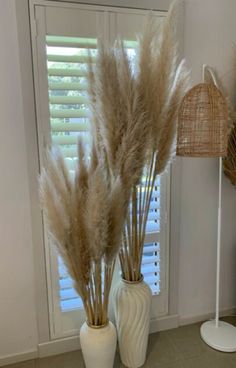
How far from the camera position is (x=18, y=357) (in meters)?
1.99

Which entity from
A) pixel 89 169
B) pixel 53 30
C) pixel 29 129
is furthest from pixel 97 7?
pixel 89 169

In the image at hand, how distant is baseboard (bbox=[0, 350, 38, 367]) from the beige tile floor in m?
0.02

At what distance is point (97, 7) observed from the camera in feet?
5.80

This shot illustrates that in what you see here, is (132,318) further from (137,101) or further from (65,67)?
(65,67)

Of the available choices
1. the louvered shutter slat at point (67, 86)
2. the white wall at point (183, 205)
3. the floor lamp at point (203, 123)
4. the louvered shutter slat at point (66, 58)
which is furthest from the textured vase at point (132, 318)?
the louvered shutter slat at point (66, 58)

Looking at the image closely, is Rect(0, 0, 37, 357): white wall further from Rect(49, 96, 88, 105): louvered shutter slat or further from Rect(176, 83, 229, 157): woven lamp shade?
Rect(176, 83, 229, 157): woven lamp shade

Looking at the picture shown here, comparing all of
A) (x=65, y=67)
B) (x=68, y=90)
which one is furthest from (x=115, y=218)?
→ (x=65, y=67)

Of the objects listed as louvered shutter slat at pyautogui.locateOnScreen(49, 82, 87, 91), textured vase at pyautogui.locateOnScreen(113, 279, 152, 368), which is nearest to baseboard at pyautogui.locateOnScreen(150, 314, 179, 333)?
textured vase at pyautogui.locateOnScreen(113, 279, 152, 368)

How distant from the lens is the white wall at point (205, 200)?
6.56 feet

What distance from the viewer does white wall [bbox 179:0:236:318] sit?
1998 mm

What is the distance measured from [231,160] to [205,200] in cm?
33

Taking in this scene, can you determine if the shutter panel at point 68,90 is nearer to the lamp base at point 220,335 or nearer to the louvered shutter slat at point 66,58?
the louvered shutter slat at point 66,58

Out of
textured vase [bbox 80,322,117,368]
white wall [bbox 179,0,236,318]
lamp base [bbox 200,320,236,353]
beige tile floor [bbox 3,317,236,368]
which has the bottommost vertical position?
beige tile floor [bbox 3,317,236,368]

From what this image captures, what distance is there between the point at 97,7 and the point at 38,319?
6.21ft
